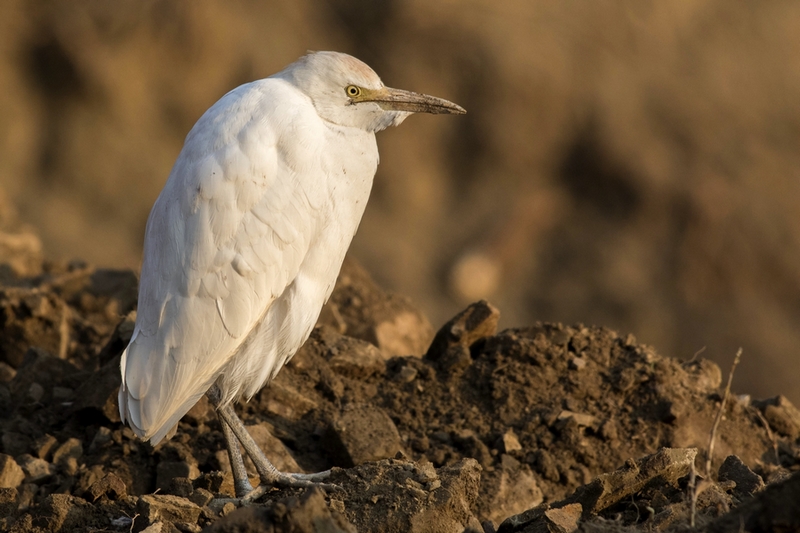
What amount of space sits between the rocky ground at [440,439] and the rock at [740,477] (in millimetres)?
12

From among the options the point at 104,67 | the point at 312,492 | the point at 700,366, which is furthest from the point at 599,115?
the point at 312,492

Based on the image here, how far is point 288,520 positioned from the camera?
329 cm

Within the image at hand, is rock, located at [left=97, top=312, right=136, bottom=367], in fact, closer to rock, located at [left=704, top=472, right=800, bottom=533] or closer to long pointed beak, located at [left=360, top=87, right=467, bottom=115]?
long pointed beak, located at [left=360, top=87, right=467, bottom=115]

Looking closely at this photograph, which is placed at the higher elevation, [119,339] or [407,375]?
[407,375]

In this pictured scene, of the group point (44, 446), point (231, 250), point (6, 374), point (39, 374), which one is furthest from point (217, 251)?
point (6, 374)

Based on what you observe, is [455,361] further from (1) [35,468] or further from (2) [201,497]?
(1) [35,468]

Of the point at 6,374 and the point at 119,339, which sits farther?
the point at 6,374

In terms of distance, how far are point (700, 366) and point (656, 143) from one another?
590 inches

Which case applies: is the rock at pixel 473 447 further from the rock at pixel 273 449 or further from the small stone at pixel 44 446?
the small stone at pixel 44 446

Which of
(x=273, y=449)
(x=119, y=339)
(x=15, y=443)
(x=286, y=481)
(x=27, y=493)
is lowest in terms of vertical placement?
(x=27, y=493)

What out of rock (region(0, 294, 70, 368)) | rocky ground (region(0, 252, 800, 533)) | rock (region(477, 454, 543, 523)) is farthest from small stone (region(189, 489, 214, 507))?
rock (region(0, 294, 70, 368))

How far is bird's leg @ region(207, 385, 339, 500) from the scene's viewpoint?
5.01m

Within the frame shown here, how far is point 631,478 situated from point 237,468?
7.09 ft

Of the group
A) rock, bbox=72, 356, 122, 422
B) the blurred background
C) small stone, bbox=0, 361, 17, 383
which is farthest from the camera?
the blurred background
